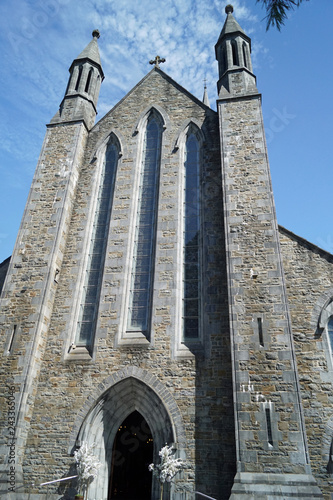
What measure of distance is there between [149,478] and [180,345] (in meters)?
5.30

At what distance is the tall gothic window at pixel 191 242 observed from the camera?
1028 cm

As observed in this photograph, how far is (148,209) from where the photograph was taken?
1241 centimetres

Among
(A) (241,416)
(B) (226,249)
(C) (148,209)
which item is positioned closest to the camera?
(A) (241,416)

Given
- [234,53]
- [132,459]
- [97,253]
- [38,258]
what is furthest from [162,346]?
[234,53]

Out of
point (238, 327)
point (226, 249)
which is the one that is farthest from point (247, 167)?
point (238, 327)

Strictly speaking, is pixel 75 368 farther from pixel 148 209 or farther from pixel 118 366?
pixel 148 209

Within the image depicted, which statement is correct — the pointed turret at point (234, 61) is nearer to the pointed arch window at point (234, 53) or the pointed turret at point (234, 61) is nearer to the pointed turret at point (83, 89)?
the pointed arch window at point (234, 53)

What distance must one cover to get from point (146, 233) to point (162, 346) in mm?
3745

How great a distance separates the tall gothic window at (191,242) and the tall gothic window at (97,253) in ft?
8.46

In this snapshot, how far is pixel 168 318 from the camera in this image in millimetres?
10133

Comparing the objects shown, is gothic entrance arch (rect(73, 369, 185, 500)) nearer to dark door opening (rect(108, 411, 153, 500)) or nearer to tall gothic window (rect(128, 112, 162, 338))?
dark door opening (rect(108, 411, 153, 500))

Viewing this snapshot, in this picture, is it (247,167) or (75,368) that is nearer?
(75,368)

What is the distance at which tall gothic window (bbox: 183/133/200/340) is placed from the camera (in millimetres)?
10281

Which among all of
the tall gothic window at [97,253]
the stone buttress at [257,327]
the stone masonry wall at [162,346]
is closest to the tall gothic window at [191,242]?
the stone masonry wall at [162,346]
